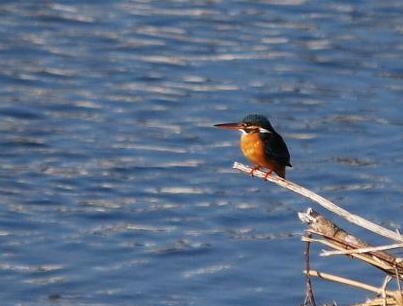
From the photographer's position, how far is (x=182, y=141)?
44.1 ft

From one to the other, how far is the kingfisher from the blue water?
8.56ft

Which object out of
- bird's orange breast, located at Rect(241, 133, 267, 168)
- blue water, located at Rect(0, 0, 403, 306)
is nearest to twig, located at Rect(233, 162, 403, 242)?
bird's orange breast, located at Rect(241, 133, 267, 168)

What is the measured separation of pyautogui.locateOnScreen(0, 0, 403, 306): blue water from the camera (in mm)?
10789

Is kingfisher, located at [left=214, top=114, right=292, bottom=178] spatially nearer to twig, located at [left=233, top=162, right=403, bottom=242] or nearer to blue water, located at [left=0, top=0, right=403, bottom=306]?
twig, located at [left=233, top=162, right=403, bottom=242]

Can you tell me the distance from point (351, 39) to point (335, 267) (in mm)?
5646

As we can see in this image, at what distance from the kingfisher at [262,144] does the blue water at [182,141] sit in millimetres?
2610

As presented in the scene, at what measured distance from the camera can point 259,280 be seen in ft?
34.5

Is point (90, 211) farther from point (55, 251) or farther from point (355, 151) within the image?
point (355, 151)

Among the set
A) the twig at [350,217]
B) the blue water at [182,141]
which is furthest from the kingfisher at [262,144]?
the blue water at [182,141]

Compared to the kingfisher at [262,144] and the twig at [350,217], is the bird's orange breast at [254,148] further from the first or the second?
the twig at [350,217]

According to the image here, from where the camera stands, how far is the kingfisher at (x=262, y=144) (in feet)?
24.9

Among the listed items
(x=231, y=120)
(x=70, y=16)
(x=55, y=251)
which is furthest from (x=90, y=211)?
(x=70, y=16)

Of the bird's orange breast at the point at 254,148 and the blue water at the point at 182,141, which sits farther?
the blue water at the point at 182,141

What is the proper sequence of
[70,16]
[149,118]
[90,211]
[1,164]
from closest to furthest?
[90,211]
[1,164]
[149,118]
[70,16]
